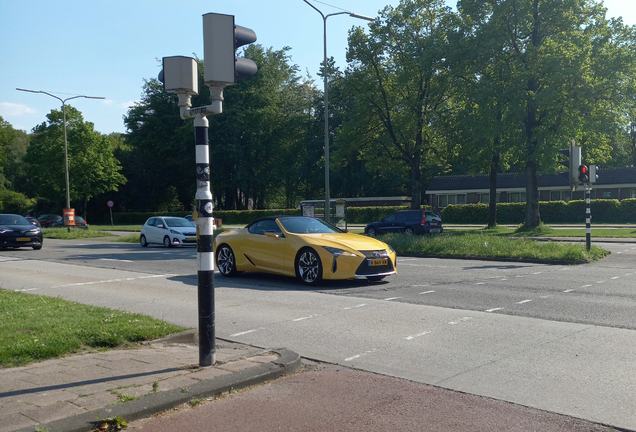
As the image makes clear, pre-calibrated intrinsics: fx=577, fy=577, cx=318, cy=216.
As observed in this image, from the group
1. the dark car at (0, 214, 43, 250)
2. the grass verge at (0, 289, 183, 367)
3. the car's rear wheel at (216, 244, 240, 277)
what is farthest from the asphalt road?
the dark car at (0, 214, 43, 250)

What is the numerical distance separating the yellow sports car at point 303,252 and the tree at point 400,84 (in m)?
23.4

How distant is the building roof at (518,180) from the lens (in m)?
52.8

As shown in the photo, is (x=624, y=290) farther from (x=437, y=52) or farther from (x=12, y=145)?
(x=12, y=145)

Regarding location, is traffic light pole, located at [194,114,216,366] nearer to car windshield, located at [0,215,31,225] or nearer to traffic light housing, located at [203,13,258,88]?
traffic light housing, located at [203,13,258,88]

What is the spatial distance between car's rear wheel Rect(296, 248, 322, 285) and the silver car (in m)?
Result: 14.2

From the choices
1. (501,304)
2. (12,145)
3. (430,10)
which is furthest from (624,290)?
(12,145)

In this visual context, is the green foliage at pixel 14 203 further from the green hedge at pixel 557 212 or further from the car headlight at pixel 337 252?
the car headlight at pixel 337 252

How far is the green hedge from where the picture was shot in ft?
135

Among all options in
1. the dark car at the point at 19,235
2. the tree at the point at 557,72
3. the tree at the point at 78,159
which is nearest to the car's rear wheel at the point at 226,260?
the dark car at the point at 19,235

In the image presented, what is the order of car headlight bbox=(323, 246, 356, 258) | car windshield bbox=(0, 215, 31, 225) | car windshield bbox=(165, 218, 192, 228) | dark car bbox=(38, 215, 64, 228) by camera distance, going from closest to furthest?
car headlight bbox=(323, 246, 356, 258)
car windshield bbox=(0, 215, 31, 225)
car windshield bbox=(165, 218, 192, 228)
dark car bbox=(38, 215, 64, 228)

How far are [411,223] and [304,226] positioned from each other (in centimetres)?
1883

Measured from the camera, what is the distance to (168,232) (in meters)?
25.3

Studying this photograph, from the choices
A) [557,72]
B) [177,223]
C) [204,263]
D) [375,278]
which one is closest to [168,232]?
[177,223]

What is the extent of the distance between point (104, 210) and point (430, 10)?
54666 millimetres
